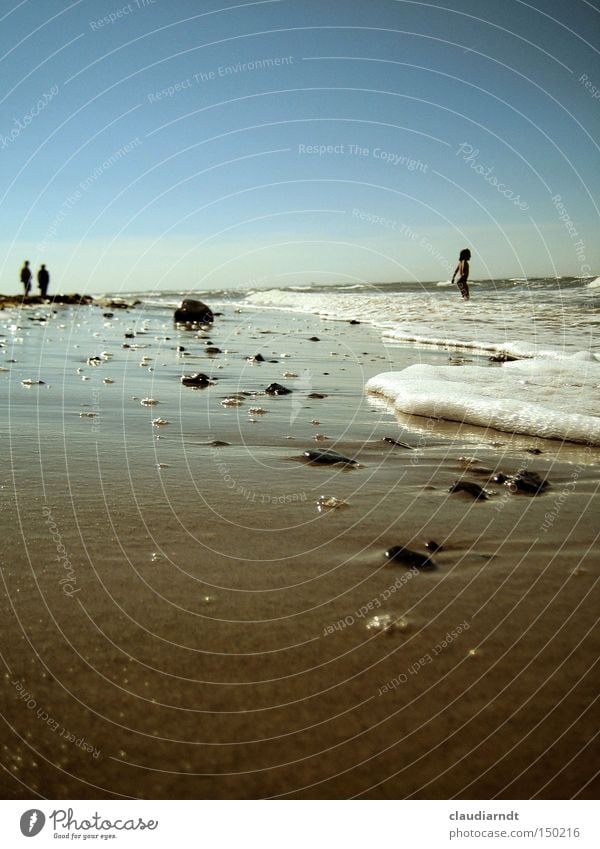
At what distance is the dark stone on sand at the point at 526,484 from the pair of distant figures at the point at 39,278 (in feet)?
A: 119

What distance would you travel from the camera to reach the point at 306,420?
19.3 ft

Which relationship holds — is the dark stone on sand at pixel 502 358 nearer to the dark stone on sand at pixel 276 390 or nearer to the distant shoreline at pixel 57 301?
the dark stone on sand at pixel 276 390

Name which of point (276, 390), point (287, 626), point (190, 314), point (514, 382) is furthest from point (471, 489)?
point (190, 314)

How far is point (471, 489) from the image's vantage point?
145 inches

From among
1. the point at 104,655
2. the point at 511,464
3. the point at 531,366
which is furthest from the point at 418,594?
the point at 531,366

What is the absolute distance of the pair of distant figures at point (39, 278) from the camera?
36.8m

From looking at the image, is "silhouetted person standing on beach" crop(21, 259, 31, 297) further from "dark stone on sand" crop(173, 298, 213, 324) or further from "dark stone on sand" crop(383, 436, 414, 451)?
"dark stone on sand" crop(383, 436, 414, 451)

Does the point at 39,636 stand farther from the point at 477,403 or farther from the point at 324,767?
the point at 477,403

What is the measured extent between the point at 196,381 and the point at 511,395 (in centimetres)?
370

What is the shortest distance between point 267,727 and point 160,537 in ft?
4.29

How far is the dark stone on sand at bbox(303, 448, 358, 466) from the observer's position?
4.36 meters

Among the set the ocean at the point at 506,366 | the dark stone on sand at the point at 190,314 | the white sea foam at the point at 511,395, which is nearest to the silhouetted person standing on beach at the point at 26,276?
the dark stone on sand at the point at 190,314

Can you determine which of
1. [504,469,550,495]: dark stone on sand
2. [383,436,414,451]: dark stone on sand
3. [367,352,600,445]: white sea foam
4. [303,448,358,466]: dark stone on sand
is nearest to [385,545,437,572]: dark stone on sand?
[504,469,550,495]: dark stone on sand

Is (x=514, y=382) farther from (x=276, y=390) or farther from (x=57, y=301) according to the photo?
(x=57, y=301)
